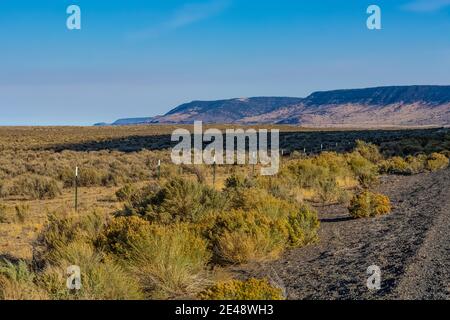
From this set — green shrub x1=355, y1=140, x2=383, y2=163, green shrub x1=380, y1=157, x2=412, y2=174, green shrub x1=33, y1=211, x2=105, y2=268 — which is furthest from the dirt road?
green shrub x1=355, y1=140, x2=383, y2=163

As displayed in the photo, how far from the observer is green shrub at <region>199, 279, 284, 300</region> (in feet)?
18.9

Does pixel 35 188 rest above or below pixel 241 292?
below

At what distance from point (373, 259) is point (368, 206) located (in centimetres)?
441

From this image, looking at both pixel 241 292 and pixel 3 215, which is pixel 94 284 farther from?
pixel 3 215

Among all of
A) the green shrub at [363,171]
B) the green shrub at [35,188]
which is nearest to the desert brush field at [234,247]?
the green shrub at [363,171]

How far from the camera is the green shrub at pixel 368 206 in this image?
41.8 ft

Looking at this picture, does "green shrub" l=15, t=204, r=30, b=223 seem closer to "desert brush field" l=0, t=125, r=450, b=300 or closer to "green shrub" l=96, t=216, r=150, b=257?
"desert brush field" l=0, t=125, r=450, b=300

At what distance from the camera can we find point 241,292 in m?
5.80

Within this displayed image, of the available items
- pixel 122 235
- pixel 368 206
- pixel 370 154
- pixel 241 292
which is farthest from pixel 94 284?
pixel 370 154

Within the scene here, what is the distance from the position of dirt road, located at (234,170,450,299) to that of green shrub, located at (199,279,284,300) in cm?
91

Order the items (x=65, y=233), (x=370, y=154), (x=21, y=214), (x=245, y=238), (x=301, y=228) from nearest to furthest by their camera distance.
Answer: (x=245, y=238) → (x=65, y=233) → (x=301, y=228) → (x=21, y=214) → (x=370, y=154)
